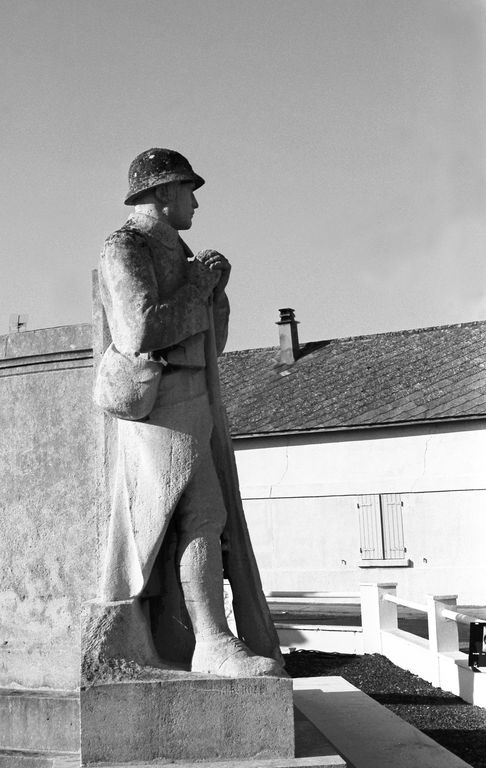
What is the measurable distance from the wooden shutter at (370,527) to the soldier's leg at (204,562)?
19.4m

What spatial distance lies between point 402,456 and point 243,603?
774 inches

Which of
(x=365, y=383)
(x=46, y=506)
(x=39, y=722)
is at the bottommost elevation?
(x=39, y=722)

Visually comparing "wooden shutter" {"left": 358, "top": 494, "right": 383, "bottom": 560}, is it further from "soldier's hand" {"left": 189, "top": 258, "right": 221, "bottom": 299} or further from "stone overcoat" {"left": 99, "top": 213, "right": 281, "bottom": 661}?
"soldier's hand" {"left": 189, "top": 258, "right": 221, "bottom": 299}

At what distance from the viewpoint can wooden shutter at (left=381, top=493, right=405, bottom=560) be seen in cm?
2295

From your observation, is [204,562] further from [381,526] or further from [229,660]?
[381,526]

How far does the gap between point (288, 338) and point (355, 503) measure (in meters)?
6.21

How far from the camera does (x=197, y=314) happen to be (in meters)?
4.24

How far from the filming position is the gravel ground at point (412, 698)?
25.8 ft

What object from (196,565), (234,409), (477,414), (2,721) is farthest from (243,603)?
(234,409)

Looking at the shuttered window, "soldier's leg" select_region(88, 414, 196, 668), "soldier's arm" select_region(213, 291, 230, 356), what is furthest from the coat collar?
the shuttered window

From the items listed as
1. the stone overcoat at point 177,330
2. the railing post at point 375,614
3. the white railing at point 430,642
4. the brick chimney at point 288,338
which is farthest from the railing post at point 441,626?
the brick chimney at point 288,338

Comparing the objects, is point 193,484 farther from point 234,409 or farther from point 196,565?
point 234,409

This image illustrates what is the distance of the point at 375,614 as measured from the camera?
42.9 ft

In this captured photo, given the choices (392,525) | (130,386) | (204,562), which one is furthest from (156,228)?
(392,525)
